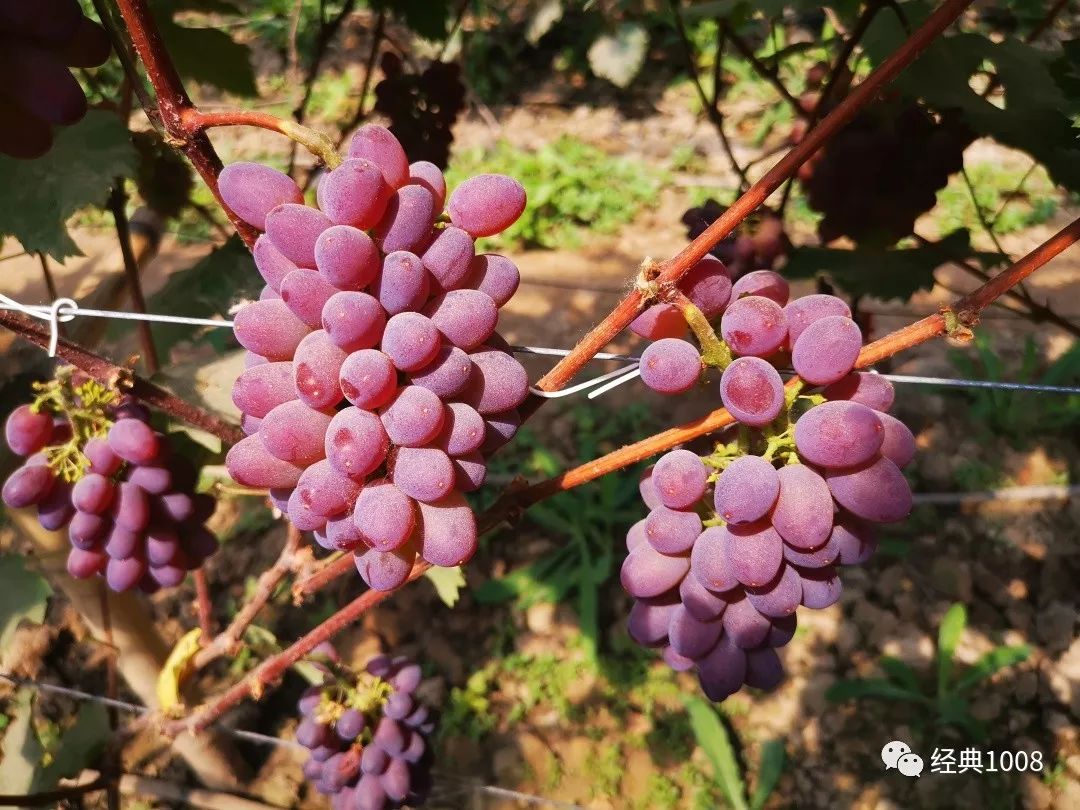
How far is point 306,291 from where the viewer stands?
0.57 meters

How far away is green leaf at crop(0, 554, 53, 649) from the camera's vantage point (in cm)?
114

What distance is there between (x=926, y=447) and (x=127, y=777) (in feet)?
6.89

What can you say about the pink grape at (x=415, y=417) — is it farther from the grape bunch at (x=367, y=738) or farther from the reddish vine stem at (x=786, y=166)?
the grape bunch at (x=367, y=738)

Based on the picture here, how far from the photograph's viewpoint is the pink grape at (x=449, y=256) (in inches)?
22.9

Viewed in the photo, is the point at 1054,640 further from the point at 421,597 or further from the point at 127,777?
the point at 127,777

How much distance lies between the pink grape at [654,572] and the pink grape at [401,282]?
1.11 ft

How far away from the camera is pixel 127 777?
1.45 metres

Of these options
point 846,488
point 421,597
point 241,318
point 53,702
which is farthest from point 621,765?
point 241,318

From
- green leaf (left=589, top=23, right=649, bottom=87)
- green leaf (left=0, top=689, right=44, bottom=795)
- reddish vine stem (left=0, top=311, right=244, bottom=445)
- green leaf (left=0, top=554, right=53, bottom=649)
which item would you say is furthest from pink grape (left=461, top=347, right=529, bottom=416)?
green leaf (left=589, top=23, right=649, bottom=87)

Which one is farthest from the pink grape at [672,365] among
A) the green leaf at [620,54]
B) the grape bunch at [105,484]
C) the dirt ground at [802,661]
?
the green leaf at [620,54]

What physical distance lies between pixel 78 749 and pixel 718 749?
1185 millimetres

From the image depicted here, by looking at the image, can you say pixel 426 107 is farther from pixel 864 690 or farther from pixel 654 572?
pixel 864 690

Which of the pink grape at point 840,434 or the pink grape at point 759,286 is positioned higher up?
the pink grape at point 759,286

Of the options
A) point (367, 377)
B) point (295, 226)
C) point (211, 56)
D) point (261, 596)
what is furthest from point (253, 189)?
point (211, 56)
